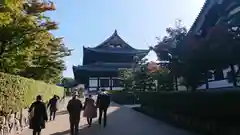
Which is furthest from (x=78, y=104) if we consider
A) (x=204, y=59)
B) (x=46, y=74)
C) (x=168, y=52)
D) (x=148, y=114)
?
(x=46, y=74)

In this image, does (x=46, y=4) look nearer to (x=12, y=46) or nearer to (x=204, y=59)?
(x=12, y=46)

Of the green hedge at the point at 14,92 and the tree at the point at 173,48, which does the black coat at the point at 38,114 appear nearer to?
the green hedge at the point at 14,92

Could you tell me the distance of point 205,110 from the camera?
9.95 metres

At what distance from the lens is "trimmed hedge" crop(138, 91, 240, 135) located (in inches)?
324

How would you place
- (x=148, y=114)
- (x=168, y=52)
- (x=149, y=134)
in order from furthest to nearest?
1. (x=148, y=114)
2. (x=168, y=52)
3. (x=149, y=134)

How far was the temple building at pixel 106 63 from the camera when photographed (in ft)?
150

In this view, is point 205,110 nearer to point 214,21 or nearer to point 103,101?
point 103,101

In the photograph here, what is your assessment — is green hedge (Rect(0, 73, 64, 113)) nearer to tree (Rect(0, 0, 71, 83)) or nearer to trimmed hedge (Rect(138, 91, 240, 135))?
tree (Rect(0, 0, 71, 83))

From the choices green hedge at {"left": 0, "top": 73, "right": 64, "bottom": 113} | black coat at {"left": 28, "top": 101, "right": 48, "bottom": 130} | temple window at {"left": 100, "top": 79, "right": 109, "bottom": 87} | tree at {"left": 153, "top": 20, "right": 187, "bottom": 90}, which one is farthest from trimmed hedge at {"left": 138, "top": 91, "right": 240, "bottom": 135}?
temple window at {"left": 100, "top": 79, "right": 109, "bottom": 87}

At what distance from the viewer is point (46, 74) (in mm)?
21297

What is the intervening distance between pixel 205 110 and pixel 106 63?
124ft

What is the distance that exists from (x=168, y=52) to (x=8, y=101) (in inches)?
302

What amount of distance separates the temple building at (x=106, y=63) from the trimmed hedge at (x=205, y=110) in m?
30.5

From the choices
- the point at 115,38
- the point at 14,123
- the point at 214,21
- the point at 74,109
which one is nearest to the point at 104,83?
the point at 115,38
